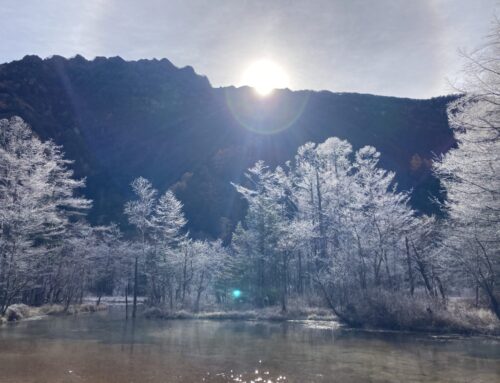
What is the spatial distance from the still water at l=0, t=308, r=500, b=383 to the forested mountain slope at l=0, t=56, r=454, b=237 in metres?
61.7

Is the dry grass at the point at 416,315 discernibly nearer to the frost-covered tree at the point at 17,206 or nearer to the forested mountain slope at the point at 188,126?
the frost-covered tree at the point at 17,206

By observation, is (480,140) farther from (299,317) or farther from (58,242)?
(58,242)

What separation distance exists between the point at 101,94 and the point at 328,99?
64.9 metres

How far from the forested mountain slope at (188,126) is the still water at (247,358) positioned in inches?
2430

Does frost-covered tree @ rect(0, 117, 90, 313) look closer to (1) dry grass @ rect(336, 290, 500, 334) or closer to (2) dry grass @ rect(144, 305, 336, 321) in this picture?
(2) dry grass @ rect(144, 305, 336, 321)

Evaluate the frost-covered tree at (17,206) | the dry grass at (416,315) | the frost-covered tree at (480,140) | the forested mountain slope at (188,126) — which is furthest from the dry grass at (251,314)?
the forested mountain slope at (188,126)

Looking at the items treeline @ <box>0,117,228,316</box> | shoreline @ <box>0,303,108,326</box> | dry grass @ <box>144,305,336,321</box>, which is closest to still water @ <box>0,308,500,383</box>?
shoreline @ <box>0,303,108,326</box>

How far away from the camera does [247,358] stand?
1248 centimetres

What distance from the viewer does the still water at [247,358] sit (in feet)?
32.0

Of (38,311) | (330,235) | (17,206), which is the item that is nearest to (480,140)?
(330,235)

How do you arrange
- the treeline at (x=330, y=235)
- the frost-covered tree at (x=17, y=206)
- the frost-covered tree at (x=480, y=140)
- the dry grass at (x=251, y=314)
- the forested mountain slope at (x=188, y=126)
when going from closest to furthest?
the frost-covered tree at (x=480, y=140), the treeline at (x=330, y=235), the frost-covered tree at (x=17, y=206), the dry grass at (x=251, y=314), the forested mountain slope at (x=188, y=126)

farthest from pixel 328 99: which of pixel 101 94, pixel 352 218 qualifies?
pixel 352 218

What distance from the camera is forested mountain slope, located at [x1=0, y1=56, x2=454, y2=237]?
87875 mm

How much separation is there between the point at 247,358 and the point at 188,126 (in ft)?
333
